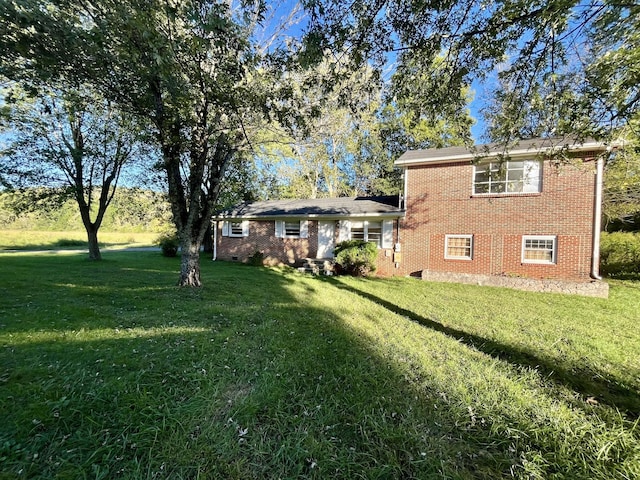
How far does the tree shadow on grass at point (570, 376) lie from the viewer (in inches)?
121

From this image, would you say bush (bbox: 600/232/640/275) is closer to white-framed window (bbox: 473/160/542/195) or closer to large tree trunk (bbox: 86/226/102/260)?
white-framed window (bbox: 473/160/542/195)

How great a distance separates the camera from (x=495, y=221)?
1136 cm

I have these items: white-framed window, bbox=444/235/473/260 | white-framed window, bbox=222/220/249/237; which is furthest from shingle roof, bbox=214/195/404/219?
white-framed window, bbox=444/235/473/260

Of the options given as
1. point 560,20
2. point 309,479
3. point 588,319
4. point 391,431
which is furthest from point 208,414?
point 588,319

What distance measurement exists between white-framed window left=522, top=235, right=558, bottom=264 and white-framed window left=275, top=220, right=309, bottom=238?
31.6ft

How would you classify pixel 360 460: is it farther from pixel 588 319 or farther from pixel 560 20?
pixel 588 319

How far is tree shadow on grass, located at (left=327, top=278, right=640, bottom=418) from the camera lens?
3.07 meters

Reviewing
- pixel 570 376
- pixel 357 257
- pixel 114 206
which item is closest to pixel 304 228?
pixel 357 257

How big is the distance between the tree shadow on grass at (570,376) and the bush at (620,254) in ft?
40.8

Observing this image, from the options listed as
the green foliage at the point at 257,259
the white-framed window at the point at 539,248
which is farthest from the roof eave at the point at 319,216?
the white-framed window at the point at 539,248

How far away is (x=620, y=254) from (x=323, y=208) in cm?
1331

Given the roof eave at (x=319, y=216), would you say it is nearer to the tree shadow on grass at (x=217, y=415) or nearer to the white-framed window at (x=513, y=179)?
the white-framed window at (x=513, y=179)

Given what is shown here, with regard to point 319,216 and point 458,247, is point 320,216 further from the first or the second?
point 458,247

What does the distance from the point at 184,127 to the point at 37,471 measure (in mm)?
6549
